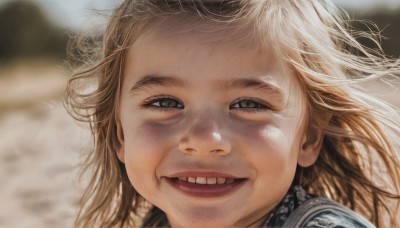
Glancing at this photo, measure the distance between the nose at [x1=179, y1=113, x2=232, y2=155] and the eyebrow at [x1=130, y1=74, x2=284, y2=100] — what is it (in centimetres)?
11

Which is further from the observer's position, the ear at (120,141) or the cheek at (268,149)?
the ear at (120,141)

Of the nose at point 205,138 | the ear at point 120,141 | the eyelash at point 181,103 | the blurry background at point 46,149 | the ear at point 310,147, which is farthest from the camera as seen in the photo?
the blurry background at point 46,149

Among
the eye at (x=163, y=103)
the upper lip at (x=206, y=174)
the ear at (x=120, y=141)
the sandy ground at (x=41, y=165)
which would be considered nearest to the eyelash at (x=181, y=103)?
the eye at (x=163, y=103)

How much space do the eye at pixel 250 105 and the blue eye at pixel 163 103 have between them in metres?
0.17

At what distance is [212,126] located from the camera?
2363 millimetres

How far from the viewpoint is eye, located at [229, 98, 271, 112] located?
2.43m

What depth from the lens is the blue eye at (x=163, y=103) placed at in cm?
248

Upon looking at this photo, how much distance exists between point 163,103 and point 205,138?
0.26 m

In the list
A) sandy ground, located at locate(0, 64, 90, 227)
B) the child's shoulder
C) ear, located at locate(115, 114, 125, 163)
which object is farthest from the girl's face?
sandy ground, located at locate(0, 64, 90, 227)

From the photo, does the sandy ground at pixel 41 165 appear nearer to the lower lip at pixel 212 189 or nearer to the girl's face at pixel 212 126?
the girl's face at pixel 212 126

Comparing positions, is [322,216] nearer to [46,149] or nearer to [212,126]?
[212,126]

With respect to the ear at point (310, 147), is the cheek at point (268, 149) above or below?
above

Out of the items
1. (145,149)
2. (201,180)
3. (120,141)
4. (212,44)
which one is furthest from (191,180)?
(120,141)

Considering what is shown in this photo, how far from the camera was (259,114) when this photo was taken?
2.46 metres
